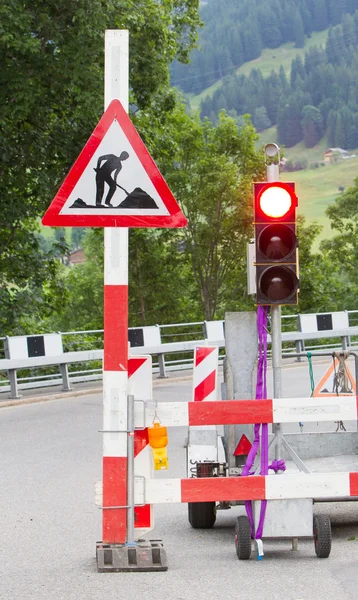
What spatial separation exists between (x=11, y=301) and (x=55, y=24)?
7.72 meters

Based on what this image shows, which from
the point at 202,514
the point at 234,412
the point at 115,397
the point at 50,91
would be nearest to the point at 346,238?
the point at 50,91

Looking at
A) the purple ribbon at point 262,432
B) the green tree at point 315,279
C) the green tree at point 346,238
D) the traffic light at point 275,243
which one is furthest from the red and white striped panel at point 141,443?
the green tree at point 346,238

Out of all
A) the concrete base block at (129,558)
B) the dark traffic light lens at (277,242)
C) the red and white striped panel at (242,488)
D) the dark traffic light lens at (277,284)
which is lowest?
the concrete base block at (129,558)

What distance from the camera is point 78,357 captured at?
2219 cm

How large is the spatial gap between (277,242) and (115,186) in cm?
125

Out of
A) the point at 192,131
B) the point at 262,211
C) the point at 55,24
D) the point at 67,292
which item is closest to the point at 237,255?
the point at 192,131

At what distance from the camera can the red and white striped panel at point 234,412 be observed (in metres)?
6.82

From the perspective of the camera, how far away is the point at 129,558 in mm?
6707

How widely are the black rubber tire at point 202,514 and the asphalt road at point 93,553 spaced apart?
0.31 ft

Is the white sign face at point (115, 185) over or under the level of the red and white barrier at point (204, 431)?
over

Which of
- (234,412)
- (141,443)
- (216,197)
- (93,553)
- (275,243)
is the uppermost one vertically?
(216,197)

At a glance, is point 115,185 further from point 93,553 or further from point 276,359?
point 93,553

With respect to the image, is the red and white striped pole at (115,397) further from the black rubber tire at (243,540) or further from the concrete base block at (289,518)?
the concrete base block at (289,518)

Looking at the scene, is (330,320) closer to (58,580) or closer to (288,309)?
(58,580)
